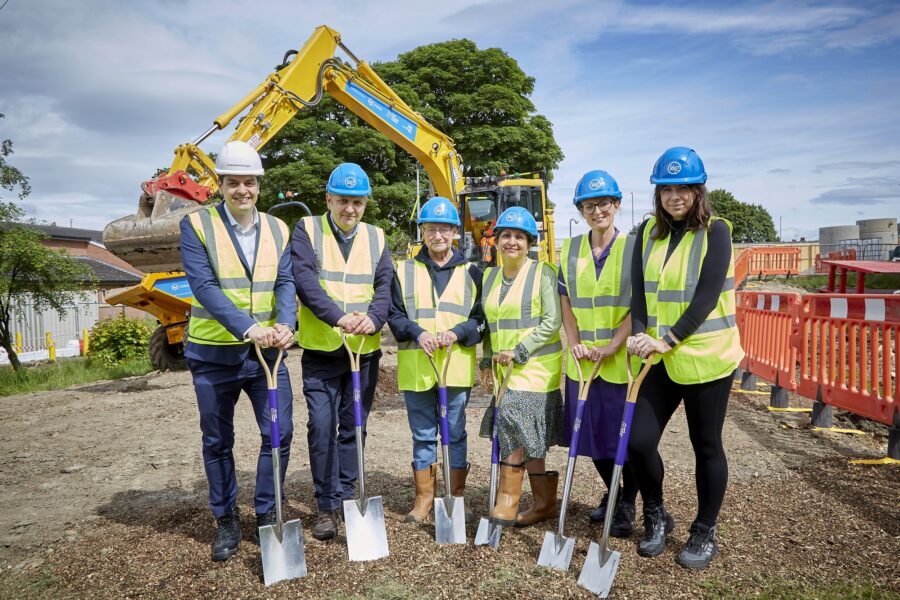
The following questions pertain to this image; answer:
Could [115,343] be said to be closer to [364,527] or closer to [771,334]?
[364,527]

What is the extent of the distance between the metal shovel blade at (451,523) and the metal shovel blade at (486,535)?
0.32 feet

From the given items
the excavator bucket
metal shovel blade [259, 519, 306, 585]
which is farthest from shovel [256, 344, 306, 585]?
the excavator bucket

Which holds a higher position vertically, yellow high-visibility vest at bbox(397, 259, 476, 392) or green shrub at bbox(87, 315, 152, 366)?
yellow high-visibility vest at bbox(397, 259, 476, 392)

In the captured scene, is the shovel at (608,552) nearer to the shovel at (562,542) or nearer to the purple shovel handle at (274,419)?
the shovel at (562,542)

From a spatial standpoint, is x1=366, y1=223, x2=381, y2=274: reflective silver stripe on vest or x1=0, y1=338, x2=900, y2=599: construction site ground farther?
x1=366, y1=223, x2=381, y2=274: reflective silver stripe on vest

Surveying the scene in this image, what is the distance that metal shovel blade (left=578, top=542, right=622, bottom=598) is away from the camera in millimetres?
3068

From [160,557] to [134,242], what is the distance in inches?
227

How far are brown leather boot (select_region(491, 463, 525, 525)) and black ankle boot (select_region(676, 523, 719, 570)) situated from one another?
98 centimetres

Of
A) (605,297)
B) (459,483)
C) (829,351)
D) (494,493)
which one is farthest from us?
(829,351)

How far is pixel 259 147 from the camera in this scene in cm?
909

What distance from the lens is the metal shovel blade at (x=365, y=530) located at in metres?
3.49

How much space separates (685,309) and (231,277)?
8.38 feet

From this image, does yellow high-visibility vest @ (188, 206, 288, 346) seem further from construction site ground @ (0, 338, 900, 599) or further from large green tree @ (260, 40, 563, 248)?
large green tree @ (260, 40, 563, 248)

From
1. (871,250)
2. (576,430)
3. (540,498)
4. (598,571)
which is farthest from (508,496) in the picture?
(871,250)
